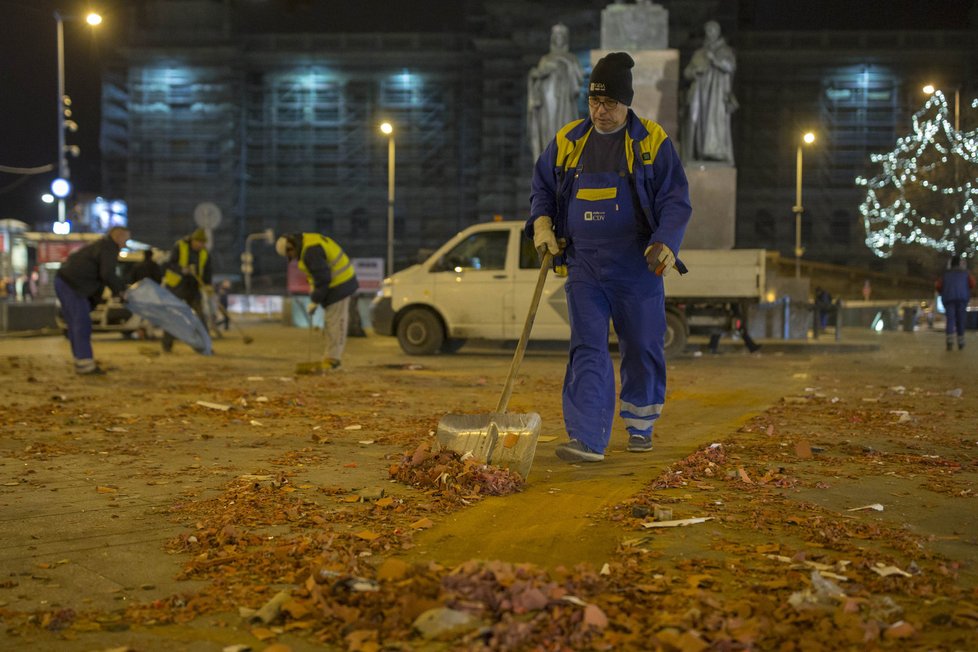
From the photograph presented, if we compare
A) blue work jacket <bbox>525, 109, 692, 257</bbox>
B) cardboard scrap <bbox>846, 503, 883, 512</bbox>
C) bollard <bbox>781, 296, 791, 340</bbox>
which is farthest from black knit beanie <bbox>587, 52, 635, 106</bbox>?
bollard <bbox>781, 296, 791, 340</bbox>

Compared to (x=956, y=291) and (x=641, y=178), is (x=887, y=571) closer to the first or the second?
(x=641, y=178)

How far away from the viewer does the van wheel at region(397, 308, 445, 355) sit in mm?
16531

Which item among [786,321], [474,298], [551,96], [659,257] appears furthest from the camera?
[551,96]

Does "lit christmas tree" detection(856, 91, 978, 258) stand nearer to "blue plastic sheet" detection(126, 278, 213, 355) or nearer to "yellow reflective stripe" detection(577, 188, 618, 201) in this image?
"blue plastic sheet" detection(126, 278, 213, 355)

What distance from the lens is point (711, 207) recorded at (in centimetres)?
1866

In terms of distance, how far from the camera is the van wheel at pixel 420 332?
651 inches

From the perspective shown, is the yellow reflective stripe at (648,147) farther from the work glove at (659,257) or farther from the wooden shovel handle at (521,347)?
the wooden shovel handle at (521,347)

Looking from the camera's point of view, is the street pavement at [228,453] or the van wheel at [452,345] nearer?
the street pavement at [228,453]

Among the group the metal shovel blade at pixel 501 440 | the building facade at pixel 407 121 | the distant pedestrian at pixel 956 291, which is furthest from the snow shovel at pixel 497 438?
the building facade at pixel 407 121

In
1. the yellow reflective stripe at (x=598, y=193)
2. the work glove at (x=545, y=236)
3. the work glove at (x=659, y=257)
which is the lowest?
the work glove at (x=659, y=257)

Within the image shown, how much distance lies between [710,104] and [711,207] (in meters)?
2.30

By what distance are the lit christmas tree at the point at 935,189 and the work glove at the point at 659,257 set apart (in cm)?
3668

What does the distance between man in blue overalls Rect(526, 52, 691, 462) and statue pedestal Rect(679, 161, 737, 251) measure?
1255 centimetres

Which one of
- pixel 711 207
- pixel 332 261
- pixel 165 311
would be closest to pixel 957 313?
pixel 711 207
